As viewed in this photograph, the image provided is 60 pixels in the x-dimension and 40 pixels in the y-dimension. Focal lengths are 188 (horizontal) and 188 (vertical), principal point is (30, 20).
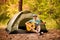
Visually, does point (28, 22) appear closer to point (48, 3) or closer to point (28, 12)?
point (28, 12)

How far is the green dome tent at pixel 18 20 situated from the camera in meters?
2.17

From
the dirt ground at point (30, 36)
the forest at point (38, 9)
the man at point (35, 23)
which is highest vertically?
the forest at point (38, 9)

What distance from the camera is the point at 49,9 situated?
224 cm

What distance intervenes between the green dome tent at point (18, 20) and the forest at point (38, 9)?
0.05 m

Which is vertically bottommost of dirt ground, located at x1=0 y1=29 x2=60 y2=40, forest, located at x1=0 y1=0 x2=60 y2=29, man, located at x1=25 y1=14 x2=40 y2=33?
dirt ground, located at x1=0 y1=29 x2=60 y2=40

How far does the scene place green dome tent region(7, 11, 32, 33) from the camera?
7.13ft

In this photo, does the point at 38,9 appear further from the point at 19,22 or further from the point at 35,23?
the point at 19,22

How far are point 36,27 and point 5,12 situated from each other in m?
0.41

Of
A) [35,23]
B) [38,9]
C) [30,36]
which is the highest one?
[38,9]

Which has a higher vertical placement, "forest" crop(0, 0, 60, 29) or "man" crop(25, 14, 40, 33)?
"forest" crop(0, 0, 60, 29)

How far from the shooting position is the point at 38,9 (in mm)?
2232

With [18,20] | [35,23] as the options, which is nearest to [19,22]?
[18,20]

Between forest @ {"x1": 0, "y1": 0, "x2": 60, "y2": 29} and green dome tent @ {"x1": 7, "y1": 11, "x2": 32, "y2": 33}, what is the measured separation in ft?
0.16

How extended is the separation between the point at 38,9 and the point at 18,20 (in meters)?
0.27
